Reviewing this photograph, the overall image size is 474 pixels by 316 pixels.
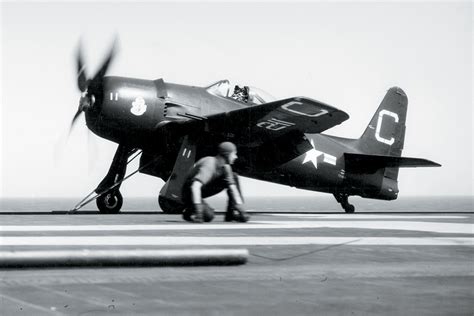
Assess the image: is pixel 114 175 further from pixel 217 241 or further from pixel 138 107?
pixel 217 241

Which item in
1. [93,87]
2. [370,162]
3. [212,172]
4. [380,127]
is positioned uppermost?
[93,87]

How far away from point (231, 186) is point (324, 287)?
5.42 metres

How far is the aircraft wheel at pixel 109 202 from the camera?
18062 mm

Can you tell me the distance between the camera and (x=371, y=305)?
167 inches

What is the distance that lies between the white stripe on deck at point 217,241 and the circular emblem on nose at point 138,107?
8.23 m

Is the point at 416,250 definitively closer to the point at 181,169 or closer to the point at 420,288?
the point at 420,288

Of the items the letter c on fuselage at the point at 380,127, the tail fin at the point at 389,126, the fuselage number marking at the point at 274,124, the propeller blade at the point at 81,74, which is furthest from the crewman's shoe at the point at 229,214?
the letter c on fuselage at the point at 380,127

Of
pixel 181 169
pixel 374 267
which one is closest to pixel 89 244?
pixel 374 267

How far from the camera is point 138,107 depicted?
53.9ft

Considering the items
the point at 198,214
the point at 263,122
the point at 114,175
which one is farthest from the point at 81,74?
the point at 198,214

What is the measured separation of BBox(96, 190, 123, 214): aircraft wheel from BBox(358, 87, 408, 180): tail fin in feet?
29.7

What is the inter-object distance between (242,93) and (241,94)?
1.5 inches

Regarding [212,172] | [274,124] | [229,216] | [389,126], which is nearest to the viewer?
[212,172]

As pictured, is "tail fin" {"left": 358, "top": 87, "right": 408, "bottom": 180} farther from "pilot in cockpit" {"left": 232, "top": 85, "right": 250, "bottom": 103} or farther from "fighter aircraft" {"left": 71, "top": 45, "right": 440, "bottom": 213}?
"pilot in cockpit" {"left": 232, "top": 85, "right": 250, "bottom": 103}
